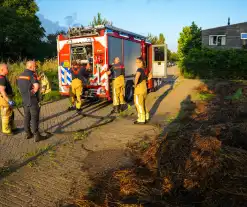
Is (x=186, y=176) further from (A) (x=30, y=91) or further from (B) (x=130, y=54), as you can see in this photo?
(B) (x=130, y=54)

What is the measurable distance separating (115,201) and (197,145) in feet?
4.36

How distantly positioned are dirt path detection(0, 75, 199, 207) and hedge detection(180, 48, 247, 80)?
48.6 feet

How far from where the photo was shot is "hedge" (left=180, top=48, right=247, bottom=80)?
18.4m

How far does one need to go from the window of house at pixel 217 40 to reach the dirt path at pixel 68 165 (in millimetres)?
31155

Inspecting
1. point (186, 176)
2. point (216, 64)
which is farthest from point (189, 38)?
point (186, 176)

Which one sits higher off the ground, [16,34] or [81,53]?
[16,34]

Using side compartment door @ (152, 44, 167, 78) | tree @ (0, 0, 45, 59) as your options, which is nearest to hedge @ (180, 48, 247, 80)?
side compartment door @ (152, 44, 167, 78)

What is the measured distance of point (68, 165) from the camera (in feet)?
13.3

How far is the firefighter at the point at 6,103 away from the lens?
17.4 feet

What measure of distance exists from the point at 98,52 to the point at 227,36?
29.5 meters

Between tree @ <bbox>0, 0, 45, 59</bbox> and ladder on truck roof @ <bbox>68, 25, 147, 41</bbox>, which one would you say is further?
tree @ <bbox>0, 0, 45, 59</bbox>

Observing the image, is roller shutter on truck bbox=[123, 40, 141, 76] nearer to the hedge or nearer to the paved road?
the paved road

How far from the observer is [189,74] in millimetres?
20812

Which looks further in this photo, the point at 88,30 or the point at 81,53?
the point at 81,53
